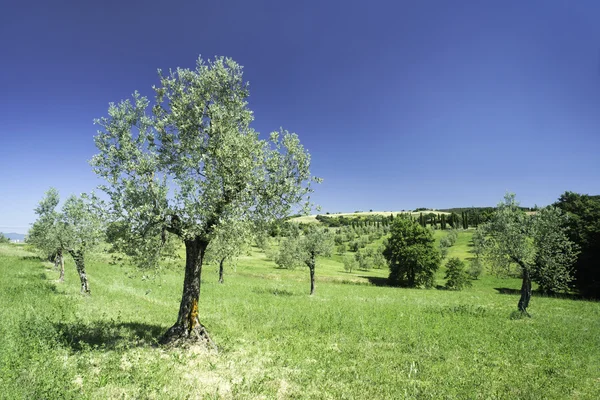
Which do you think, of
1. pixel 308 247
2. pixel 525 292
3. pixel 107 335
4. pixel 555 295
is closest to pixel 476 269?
pixel 555 295

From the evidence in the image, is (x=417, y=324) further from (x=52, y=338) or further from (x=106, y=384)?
(x=52, y=338)

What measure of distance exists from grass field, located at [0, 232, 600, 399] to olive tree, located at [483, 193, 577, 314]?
4.86m

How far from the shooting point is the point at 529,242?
29.7 metres

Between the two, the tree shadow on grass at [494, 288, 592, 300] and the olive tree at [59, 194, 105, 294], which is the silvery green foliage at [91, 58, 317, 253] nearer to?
the olive tree at [59, 194, 105, 294]

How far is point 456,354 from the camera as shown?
1619 cm

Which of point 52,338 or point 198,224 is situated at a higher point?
point 198,224

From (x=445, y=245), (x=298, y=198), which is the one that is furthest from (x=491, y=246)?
(x=445, y=245)

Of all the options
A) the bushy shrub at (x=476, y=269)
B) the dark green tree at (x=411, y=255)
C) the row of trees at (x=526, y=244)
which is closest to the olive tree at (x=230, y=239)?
the row of trees at (x=526, y=244)

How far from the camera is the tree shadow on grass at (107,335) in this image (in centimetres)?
1414

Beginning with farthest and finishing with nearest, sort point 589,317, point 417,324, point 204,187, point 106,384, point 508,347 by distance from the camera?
1. point 589,317
2. point 417,324
3. point 508,347
4. point 204,187
5. point 106,384

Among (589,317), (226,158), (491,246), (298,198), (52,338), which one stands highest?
(226,158)

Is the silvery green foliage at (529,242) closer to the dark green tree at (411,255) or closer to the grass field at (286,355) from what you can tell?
the grass field at (286,355)

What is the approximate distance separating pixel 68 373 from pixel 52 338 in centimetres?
385

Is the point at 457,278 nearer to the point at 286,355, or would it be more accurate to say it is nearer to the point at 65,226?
the point at 286,355
